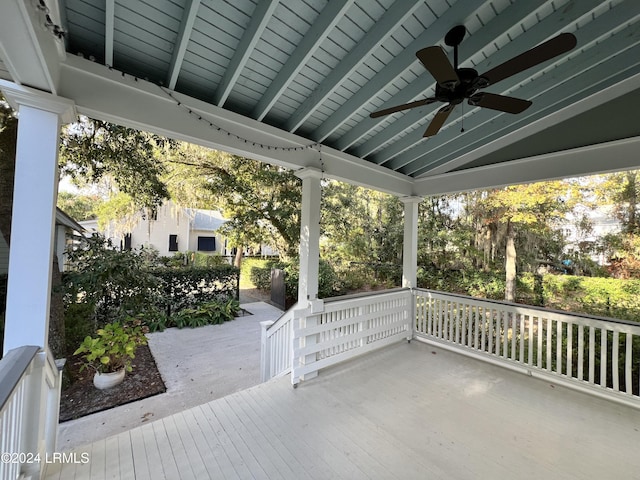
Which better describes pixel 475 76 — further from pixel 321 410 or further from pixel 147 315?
pixel 147 315

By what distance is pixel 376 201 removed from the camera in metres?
9.00

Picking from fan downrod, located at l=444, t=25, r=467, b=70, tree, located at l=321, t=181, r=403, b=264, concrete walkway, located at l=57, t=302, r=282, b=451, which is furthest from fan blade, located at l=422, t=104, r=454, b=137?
tree, located at l=321, t=181, r=403, b=264

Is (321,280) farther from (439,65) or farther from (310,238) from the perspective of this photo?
(439,65)

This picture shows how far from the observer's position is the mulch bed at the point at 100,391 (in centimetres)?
315

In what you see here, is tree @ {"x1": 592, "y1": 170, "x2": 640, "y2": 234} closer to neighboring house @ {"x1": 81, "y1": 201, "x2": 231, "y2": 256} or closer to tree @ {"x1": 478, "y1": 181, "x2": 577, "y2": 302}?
tree @ {"x1": 478, "y1": 181, "x2": 577, "y2": 302}

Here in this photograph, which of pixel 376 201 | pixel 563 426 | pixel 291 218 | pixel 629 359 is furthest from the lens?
pixel 376 201

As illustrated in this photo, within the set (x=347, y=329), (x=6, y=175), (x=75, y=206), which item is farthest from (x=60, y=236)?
(x=75, y=206)

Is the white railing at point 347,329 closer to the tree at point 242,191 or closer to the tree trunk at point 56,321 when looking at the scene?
the tree trunk at point 56,321

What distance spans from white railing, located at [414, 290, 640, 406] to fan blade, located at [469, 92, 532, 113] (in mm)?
2500

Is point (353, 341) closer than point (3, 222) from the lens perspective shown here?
No

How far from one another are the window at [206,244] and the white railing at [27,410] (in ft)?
48.6

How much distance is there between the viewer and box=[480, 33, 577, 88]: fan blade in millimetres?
1417

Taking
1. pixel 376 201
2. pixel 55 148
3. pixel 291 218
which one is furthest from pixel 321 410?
pixel 376 201

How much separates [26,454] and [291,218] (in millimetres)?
5948
